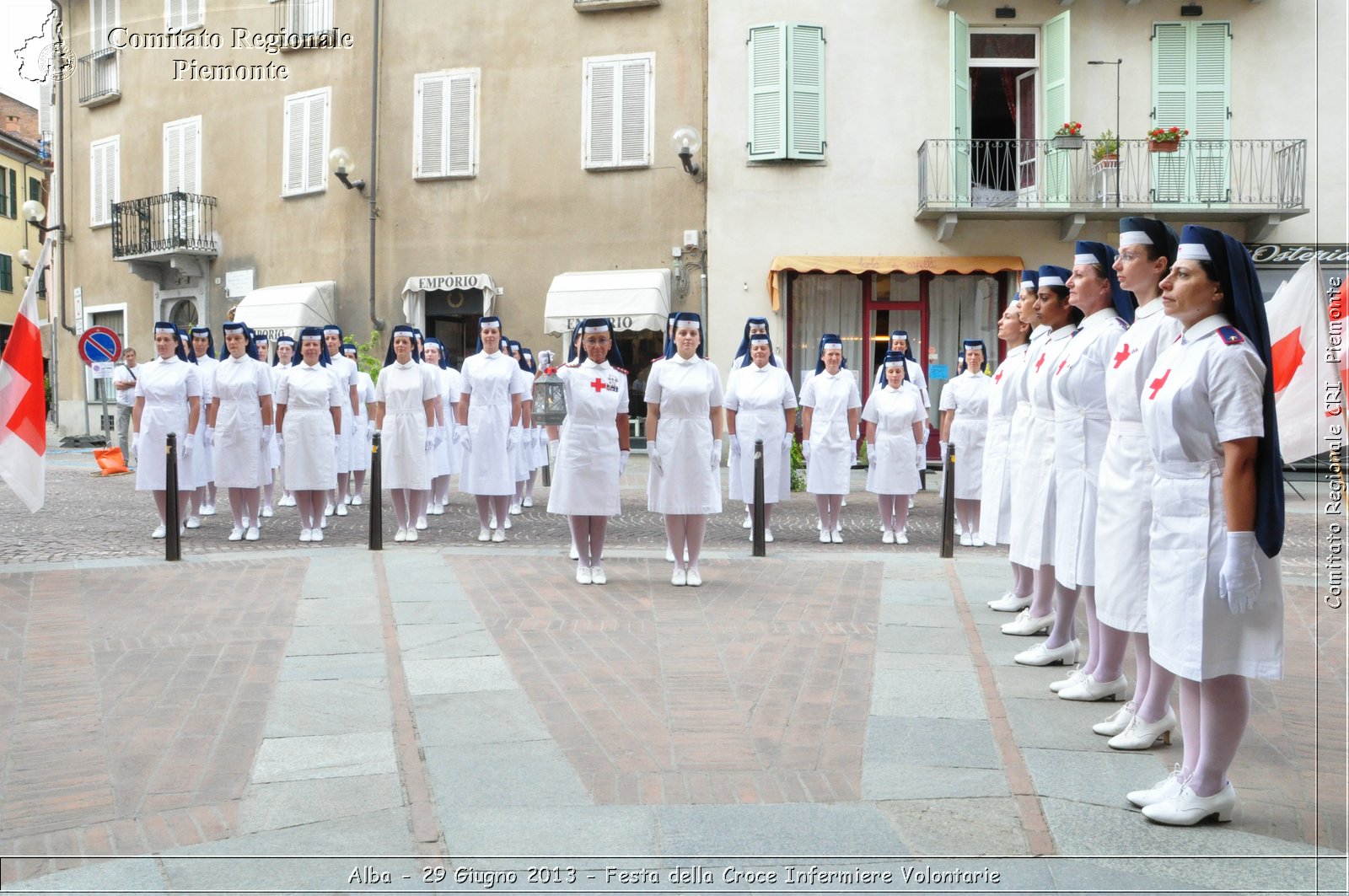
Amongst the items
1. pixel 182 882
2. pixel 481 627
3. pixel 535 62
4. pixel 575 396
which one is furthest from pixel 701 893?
pixel 535 62

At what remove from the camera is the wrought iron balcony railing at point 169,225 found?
26.8m

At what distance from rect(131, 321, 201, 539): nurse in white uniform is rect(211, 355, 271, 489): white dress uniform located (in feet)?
0.93

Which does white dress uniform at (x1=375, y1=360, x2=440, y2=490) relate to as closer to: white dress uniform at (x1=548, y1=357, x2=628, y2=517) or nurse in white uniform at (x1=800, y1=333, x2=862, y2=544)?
white dress uniform at (x1=548, y1=357, x2=628, y2=517)

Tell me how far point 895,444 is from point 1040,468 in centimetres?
618

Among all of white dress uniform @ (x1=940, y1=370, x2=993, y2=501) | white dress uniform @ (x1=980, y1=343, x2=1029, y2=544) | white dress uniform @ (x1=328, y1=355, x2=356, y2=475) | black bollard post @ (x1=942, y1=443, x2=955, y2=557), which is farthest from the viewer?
white dress uniform @ (x1=328, y1=355, x2=356, y2=475)

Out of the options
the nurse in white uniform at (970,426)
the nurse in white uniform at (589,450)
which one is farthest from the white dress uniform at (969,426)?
the nurse in white uniform at (589,450)

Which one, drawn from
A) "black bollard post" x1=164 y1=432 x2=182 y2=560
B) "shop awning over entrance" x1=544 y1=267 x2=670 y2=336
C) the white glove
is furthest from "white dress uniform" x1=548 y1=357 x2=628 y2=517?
"shop awning over entrance" x1=544 y1=267 x2=670 y2=336

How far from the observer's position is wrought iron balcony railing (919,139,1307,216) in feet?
68.3

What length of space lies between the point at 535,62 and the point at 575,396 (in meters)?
16.0

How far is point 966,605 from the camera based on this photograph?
8227mm

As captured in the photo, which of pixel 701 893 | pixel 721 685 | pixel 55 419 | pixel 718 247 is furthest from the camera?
pixel 55 419

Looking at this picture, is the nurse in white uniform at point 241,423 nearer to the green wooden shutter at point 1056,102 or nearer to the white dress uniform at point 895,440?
the white dress uniform at point 895,440

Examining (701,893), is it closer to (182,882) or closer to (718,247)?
(182,882)

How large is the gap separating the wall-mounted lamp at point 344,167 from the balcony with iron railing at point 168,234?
4.37 metres
